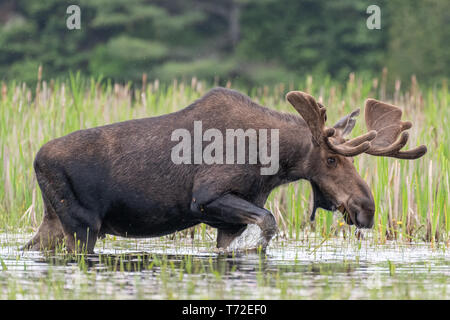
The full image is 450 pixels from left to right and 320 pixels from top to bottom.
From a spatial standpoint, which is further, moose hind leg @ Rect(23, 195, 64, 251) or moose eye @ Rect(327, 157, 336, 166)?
moose hind leg @ Rect(23, 195, 64, 251)

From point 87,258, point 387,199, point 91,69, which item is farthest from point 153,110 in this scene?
point 91,69

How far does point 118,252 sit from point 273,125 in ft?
5.22

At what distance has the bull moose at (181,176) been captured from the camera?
7.46 m

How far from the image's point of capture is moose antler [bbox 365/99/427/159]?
305 inches

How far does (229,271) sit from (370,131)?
64.4 inches

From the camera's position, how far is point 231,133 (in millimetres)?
7520

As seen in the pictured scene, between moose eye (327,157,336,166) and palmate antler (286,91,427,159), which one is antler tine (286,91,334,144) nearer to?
palmate antler (286,91,427,159)

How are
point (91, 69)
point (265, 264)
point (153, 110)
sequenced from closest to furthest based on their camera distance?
point (265, 264) → point (153, 110) → point (91, 69)

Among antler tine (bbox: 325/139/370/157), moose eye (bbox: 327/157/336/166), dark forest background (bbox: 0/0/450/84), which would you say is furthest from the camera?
dark forest background (bbox: 0/0/450/84)

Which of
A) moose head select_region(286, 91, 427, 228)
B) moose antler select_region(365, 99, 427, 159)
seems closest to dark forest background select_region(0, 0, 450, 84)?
moose antler select_region(365, 99, 427, 159)

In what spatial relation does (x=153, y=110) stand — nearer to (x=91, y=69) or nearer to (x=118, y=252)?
(x=118, y=252)

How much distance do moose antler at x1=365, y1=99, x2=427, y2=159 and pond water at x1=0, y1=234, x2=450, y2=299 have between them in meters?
0.79

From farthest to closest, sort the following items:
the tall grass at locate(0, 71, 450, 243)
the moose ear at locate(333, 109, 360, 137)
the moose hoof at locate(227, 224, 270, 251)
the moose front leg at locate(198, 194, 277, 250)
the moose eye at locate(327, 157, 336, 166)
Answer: the tall grass at locate(0, 71, 450, 243) < the moose ear at locate(333, 109, 360, 137) < the moose hoof at locate(227, 224, 270, 251) < the moose eye at locate(327, 157, 336, 166) < the moose front leg at locate(198, 194, 277, 250)
